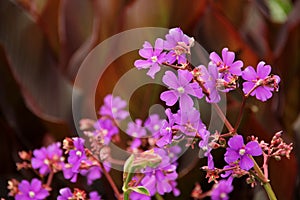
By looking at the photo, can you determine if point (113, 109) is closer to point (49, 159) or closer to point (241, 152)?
point (49, 159)

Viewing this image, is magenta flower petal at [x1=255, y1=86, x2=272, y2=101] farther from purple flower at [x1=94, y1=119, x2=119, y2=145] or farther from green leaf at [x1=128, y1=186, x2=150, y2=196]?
purple flower at [x1=94, y1=119, x2=119, y2=145]

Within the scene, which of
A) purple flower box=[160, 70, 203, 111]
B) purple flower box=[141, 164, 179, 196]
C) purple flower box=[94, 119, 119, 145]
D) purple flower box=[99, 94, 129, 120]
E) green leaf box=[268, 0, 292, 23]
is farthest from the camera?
green leaf box=[268, 0, 292, 23]

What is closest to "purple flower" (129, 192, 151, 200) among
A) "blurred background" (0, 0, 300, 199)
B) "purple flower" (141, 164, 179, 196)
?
"purple flower" (141, 164, 179, 196)

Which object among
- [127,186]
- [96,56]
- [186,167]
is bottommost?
[186,167]

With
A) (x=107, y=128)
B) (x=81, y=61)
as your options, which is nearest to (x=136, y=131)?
(x=107, y=128)

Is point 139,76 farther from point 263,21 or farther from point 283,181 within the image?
point 263,21

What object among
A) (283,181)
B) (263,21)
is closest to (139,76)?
(283,181)
